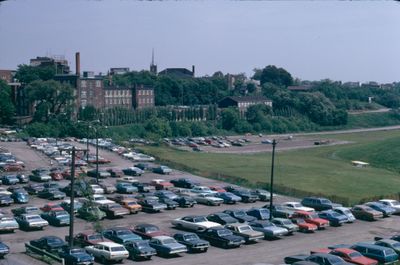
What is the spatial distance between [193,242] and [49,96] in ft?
137

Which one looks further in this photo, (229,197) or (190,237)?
(229,197)

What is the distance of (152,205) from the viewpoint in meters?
20.1

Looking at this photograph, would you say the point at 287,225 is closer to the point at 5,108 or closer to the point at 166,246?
the point at 166,246

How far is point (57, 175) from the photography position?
26203 mm

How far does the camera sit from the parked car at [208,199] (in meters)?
21.4

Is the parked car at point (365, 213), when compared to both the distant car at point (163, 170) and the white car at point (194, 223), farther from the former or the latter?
Result: the distant car at point (163, 170)

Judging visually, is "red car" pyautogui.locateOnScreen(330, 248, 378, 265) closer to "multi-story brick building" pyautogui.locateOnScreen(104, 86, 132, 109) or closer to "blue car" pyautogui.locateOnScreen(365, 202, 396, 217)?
"blue car" pyautogui.locateOnScreen(365, 202, 396, 217)

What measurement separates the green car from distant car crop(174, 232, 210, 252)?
10.9ft

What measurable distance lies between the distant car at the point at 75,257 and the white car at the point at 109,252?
450mm

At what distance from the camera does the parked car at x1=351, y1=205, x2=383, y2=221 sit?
19.3 meters

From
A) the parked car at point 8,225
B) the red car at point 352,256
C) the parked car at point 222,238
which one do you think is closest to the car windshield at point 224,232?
the parked car at point 222,238

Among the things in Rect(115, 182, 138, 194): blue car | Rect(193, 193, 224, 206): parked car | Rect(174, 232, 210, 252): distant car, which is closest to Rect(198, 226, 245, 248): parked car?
Rect(174, 232, 210, 252): distant car

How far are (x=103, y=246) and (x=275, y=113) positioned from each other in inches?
2413

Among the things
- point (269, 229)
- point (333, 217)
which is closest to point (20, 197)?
point (269, 229)
